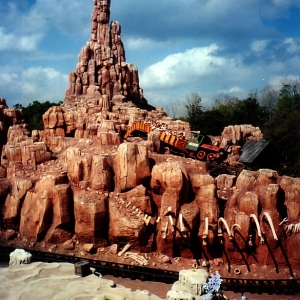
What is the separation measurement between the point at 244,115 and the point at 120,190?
26.2 m

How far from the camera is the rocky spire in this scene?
34812mm

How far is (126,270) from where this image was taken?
15125 mm

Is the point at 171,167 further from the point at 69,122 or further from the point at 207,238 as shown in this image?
the point at 69,122

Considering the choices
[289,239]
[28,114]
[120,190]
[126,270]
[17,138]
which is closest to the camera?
[126,270]

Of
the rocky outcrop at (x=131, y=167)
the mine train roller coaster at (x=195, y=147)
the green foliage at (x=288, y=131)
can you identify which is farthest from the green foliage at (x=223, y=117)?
the rocky outcrop at (x=131, y=167)

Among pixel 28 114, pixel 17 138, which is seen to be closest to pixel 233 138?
pixel 17 138

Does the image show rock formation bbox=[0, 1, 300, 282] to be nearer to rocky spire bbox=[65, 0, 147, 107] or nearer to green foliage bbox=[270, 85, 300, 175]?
green foliage bbox=[270, 85, 300, 175]

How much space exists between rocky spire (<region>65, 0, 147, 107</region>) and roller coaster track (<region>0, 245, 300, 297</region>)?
773 inches

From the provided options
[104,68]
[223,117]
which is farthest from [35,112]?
[223,117]

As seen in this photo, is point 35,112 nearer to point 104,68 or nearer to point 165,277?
point 104,68

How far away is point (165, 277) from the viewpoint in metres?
15.0

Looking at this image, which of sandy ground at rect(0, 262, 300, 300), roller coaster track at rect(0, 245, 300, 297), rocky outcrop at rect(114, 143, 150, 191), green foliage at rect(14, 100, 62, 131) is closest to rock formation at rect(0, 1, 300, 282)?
rocky outcrop at rect(114, 143, 150, 191)

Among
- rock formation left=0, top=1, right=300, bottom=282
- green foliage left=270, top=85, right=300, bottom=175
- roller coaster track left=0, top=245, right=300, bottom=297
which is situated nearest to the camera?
roller coaster track left=0, top=245, right=300, bottom=297

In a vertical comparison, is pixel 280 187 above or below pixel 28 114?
below
